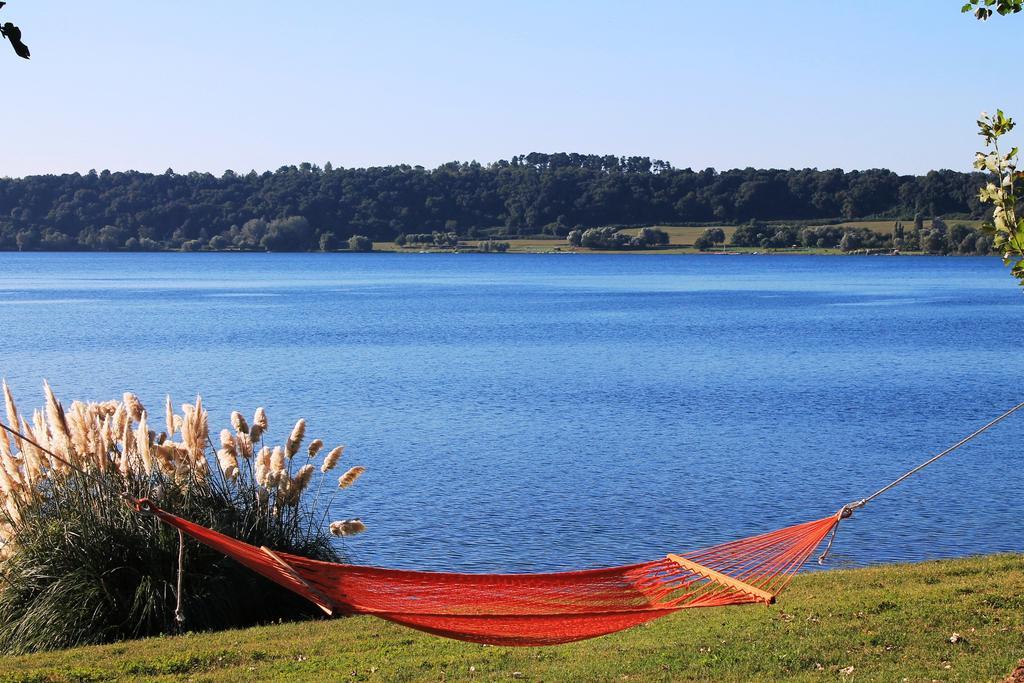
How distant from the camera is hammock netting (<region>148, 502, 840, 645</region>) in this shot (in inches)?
217

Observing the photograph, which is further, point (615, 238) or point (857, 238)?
point (615, 238)

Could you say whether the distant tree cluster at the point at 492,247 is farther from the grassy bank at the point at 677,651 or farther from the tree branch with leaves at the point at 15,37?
the tree branch with leaves at the point at 15,37

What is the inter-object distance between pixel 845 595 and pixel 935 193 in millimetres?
130273

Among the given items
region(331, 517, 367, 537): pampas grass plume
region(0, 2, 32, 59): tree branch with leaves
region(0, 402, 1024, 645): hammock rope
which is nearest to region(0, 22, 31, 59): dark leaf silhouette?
region(0, 2, 32, 59): tree branch with leaves

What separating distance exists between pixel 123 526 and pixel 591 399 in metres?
20.6

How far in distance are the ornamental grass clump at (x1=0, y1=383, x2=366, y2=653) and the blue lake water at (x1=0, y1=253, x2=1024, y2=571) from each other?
14.0ft

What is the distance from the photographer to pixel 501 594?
5.86 metres

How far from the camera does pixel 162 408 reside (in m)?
25.5

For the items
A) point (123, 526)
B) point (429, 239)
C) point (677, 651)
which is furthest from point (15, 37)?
point (429, 239)

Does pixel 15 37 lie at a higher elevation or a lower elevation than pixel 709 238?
higher

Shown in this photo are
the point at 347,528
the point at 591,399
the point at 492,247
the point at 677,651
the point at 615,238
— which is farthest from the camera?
the point at 615,238

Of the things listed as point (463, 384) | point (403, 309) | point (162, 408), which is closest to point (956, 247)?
point (403, 309)

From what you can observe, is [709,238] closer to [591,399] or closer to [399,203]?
[399,203]

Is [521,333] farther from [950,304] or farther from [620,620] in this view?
[620,620]
